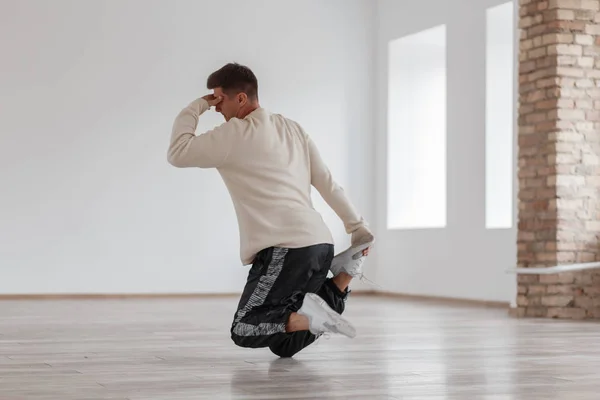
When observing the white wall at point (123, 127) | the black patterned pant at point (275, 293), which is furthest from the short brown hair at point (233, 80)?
the white wall at point (123, 127)

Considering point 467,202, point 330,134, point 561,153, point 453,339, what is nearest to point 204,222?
point 330,134

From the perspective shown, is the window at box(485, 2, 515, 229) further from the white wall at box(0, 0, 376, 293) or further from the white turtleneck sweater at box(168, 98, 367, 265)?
the white turtleneck sweater at box(168, 98, 367, 265)

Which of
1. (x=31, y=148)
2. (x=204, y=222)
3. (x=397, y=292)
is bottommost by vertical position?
(x=397, y=292)

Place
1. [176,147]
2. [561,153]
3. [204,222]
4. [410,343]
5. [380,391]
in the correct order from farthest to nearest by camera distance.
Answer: [204,222]
[561,153]
[410,343]
[176,147]
[380,391]

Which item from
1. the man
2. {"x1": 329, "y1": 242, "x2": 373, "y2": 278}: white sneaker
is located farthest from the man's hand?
{"x1": 329, "y1": 242, "x2": 373, "y2": 278}: white sneaker

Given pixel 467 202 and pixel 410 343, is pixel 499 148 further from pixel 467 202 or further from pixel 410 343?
pixel 410 343

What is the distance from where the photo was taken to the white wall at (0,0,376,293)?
7.61 metres

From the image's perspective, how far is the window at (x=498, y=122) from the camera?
7258mm

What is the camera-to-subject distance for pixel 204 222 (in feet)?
26.6

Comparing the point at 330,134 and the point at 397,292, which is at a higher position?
the point at 330,134

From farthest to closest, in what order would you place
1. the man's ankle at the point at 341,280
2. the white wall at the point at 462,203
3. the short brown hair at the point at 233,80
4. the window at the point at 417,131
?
the window at the point at 417,131
the white wall at the point at 462,203
the man's ankle at the point at 341,280
the short brown hair at the point at 233,80

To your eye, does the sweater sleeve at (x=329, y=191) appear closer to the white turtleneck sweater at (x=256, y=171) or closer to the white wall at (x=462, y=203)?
the white turtleneck sweater at (x=256, y=171)

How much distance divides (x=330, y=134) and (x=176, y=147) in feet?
18.0

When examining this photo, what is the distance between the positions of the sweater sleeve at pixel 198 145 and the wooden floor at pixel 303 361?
611 mm
